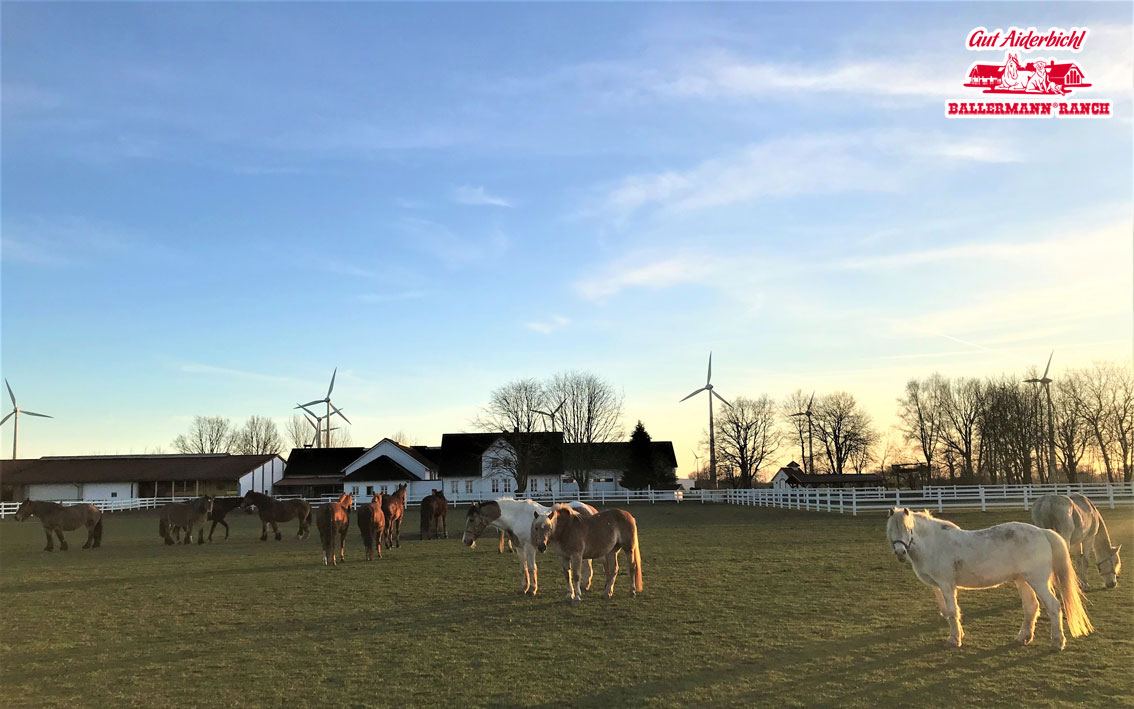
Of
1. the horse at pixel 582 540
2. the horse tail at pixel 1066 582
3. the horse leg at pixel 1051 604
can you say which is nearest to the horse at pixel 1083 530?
the horse tail at pixel 1066 582

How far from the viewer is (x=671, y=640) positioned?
798cm

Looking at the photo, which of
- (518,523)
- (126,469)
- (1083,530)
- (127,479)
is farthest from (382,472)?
(1083,530)

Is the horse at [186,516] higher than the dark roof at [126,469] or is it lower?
lower

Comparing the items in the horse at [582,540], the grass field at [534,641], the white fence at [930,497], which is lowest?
the white fence at [930,497]

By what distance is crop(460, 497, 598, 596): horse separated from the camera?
37.1 ft

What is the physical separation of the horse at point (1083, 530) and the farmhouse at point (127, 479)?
53586 millimetres

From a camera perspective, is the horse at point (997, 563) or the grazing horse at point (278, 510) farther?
the grazing horse at point (278, 510)

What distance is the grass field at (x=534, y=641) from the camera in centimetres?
626

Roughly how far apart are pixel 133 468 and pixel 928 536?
62.0 meters

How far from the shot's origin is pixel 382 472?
189 ft

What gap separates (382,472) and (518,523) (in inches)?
1916

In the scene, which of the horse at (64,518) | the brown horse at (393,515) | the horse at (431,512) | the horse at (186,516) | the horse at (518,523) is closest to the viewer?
the horse at (518,523)

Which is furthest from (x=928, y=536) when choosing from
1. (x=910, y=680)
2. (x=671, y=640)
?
(x=671, y=640)

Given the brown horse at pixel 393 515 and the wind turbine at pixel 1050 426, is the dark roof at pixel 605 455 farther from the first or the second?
the brown horse at pixel 393 515
